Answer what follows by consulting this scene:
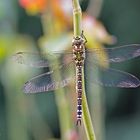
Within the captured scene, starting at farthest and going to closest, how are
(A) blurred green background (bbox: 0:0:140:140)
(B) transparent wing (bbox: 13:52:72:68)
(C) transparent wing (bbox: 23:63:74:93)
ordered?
(A) blurred green background (bbox: 0:0:140:140) → (B) transparent wing (bbox: 13:52:72:68) → (C) transparent wing (bbox: 23:63:74:93)

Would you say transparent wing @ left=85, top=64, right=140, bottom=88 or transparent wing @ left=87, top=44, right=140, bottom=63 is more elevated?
transparent wing @ left=87, top=44, right=140, bottom=63

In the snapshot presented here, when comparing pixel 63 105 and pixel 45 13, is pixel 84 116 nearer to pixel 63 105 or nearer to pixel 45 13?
pixel 63 105

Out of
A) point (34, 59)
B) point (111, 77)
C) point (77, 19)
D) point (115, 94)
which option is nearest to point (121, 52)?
point (111, 77)

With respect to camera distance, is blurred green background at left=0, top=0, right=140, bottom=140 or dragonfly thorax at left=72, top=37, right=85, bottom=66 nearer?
dragonfly thorax at left=72, top=37, right=85, bottom=66

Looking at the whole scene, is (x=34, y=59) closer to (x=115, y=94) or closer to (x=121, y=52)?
(x=121, y=52)

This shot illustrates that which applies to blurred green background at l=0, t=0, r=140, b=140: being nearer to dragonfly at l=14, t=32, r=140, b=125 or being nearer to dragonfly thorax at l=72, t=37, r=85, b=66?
dragonfly at l=14, t=32, r=140, b=125

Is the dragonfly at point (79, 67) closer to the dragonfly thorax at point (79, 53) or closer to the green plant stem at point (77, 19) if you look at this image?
the dragonfly thorax at point (79, 53)

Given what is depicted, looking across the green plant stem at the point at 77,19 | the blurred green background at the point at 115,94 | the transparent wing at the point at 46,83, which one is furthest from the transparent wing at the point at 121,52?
the blurred green background at the point at 115,94

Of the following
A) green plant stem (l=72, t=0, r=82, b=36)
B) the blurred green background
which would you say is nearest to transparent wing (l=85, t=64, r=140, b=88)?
green plant stem (l=72, t=0, r=82, b=36)
